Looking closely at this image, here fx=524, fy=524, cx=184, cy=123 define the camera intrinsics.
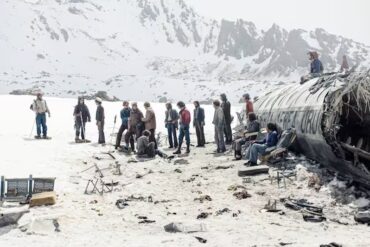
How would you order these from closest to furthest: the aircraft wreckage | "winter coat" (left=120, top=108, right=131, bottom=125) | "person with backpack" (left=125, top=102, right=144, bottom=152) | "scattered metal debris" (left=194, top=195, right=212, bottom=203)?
"scattered metal debris" (left=194, top=195, right=212, bottom=203) < the aircraft wreckage < "person with backpack" (left=125, top=102, right=144, bottom=152) < "winter coat" (left=120, top=108, right=131, bottom=125)

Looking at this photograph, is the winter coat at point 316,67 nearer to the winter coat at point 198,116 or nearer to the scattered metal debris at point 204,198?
the winter coat at point 198,116

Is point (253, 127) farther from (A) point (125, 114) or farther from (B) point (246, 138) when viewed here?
(A) point (125, 114)

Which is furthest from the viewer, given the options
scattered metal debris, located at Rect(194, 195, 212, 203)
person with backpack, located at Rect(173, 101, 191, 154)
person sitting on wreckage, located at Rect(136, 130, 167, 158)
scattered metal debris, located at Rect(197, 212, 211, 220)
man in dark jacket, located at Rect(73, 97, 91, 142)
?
man in dark jacket, located at Rect(73, 97, 91, 142)

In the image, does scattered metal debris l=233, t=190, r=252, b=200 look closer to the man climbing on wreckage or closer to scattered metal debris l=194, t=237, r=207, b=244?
scattered metal debris l=194, t=237, r=207, b=244

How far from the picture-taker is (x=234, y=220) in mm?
11508

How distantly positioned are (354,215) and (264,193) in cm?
260

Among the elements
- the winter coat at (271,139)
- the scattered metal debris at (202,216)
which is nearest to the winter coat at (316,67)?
the winter coat at (271,139)

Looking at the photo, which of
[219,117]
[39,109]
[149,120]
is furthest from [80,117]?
[219,117]

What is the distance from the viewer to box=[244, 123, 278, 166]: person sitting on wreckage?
1659 cm

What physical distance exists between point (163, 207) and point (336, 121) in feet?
17.8

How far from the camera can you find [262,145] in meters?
16.8

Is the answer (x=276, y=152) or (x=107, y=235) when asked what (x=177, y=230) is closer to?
(x=107, y=235)

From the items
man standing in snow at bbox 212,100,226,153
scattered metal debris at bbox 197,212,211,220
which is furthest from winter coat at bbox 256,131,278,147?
scattered metal debris at bbox 197,212,211,220

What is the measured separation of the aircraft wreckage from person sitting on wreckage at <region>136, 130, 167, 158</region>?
489 cm
